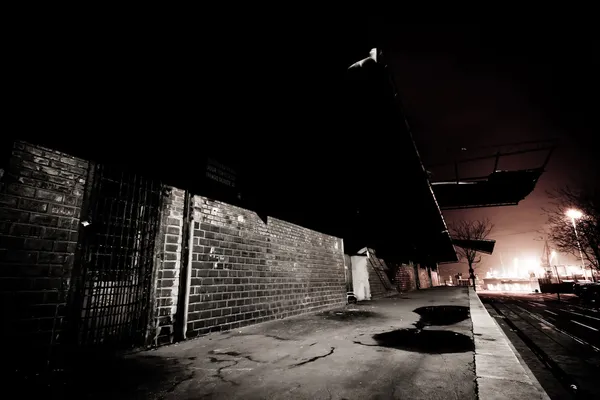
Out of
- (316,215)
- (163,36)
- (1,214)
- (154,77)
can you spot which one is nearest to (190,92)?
(154,77)

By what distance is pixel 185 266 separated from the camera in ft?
12.7

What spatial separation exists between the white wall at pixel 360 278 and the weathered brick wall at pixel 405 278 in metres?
6.48

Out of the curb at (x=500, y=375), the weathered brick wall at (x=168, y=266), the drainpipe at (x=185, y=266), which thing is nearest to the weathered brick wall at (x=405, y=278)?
the curb at (x=500, y=375)

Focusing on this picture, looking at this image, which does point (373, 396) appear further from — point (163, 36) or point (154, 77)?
point (154, 77)

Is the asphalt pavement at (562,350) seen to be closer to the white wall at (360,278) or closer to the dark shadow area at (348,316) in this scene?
the dark shadow area at (348,316)

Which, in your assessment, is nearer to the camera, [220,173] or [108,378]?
[108,378]

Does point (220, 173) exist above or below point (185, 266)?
above

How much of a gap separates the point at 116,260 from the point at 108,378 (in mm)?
1450

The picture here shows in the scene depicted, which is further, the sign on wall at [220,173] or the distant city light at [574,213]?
the distant city light at [574,213]

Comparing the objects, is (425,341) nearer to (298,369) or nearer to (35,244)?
(298,369)

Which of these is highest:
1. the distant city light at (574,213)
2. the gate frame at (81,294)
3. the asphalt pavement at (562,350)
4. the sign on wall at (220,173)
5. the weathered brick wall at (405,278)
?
the distant city light at (574,213)

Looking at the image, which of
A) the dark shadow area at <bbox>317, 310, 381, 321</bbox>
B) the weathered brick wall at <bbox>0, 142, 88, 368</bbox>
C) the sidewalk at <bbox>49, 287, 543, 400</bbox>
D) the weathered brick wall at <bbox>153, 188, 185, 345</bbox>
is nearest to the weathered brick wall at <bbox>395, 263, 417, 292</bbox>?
the dark shadow area at <bbox>317, 310, 381, 321</bbox>

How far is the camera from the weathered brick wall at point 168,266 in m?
3.51

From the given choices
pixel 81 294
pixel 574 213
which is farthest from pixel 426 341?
pixel 574 213
